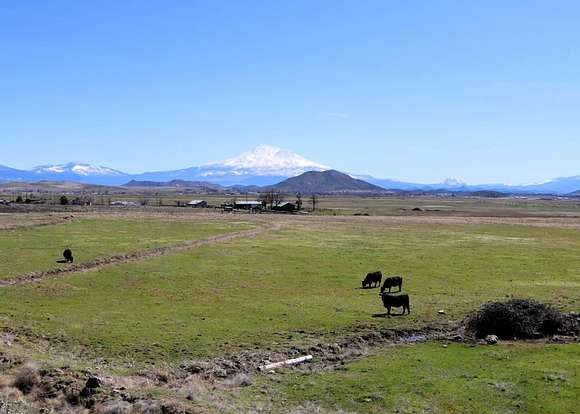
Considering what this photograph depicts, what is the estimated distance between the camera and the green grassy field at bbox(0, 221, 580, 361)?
2536cm

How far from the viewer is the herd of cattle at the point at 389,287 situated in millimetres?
30234

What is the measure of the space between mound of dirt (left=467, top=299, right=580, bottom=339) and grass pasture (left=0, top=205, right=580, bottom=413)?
1598 millimetres

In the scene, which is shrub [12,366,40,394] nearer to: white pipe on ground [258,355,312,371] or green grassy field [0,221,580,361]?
green grassy field [0,221,580,361]

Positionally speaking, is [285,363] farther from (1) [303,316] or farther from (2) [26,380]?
(2) [26,380]

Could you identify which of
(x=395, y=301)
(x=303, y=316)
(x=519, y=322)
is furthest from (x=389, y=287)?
(x=519, y=322)

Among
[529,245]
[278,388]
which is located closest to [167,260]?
Result: [278,388]

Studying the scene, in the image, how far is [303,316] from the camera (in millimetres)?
29188

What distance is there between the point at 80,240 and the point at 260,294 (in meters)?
35.5

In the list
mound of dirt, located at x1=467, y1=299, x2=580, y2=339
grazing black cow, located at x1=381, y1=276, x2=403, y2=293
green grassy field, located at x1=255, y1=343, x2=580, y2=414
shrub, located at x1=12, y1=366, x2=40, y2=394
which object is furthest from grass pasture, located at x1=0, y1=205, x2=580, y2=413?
mound of dirt, located at x1=467, y1=299, x2=580, y2=339

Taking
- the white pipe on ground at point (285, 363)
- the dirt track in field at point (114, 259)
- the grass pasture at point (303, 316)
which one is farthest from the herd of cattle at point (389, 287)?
the dirt track in field at point (114, 259)

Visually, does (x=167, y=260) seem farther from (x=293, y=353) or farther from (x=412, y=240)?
(x=412, y=240)

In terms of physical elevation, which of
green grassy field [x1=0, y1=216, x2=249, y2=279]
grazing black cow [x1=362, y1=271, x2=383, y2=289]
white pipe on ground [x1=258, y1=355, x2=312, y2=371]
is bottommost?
white pipe on ground [x1=258, y1=355, x2=312, y2=371]

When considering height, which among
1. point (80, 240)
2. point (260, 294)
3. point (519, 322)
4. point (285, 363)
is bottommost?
point (285, 363)

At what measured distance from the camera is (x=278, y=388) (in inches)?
769
